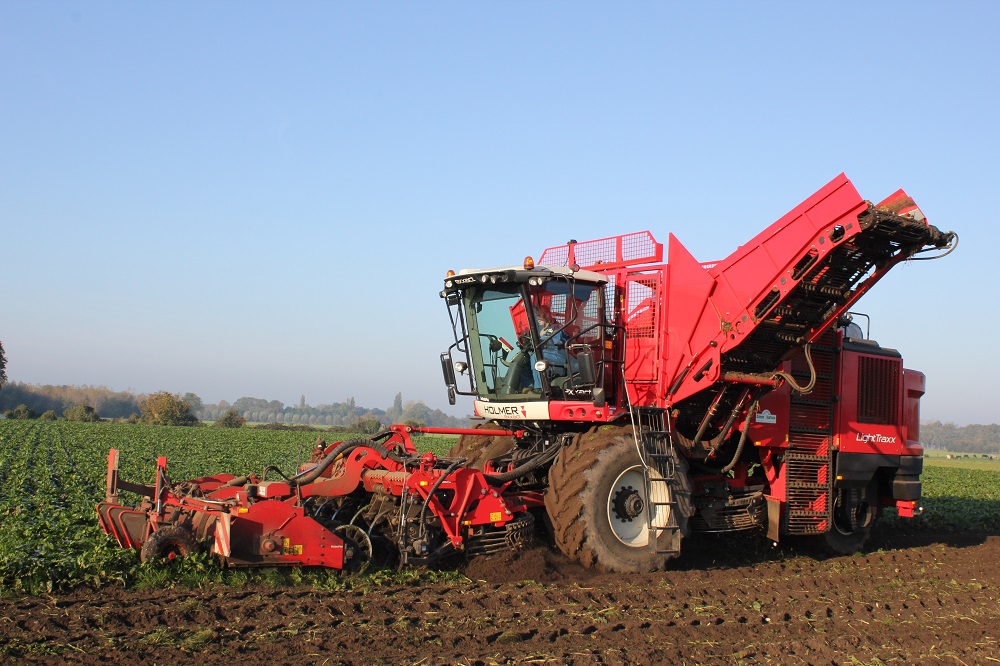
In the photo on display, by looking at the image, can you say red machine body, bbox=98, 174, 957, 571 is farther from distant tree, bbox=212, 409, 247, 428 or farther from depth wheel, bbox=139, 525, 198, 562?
distant tree, bbox=212, 409, 247, 428

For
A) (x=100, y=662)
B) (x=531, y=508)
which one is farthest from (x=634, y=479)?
(x=100, y=662)

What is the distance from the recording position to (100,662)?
4859mm

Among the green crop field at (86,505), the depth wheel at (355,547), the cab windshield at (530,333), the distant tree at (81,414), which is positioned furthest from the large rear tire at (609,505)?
the distant tree at (81,414)

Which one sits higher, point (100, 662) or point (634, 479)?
point (634, 479)

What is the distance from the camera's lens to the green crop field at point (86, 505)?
684 cm

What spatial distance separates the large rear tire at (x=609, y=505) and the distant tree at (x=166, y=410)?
66.4 meters

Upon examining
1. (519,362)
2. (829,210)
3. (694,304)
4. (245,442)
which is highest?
(829,210)

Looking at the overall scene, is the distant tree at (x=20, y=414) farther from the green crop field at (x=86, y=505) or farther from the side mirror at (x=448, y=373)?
the side mirror at (x=448, y=373)

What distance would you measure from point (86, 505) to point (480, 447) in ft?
19.0

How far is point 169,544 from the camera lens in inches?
278

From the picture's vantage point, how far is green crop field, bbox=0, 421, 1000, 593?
6840 millimetres

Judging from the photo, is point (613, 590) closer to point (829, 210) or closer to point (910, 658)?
point (910, 658)

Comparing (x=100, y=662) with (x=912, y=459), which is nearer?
(x=100, y=662)

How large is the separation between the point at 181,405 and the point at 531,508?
67826mm
